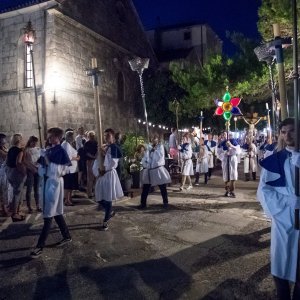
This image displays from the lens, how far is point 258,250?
5.58m

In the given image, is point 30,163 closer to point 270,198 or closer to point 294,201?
point 270,198

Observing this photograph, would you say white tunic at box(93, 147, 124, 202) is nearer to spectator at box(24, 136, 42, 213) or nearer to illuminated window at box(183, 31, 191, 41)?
spectator at box(24, 136, 42, 213)

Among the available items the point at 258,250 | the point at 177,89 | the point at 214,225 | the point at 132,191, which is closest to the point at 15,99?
the point at 132,191

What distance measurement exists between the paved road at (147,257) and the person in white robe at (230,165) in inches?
69.6

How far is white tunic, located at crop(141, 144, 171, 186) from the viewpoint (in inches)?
357

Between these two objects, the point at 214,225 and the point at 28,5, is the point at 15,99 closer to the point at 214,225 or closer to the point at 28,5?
the point at 28,5

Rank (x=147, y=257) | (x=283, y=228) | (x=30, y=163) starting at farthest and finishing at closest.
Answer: (x=30, y=163)
(x=147, y=257)
(x=283, y=228)

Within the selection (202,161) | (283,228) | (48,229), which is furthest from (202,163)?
(283,228)

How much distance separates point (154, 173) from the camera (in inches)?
359

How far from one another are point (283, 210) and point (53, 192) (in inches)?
149

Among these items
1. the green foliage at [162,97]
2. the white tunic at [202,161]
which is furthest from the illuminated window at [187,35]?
the white tunic at [202,161]

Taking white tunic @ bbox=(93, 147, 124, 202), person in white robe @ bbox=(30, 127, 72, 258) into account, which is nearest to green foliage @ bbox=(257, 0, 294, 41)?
white tunic @ bbox=(93, 147, 124, 202)

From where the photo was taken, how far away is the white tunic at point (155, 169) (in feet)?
29.7

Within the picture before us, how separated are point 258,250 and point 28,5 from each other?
13.9 metres
